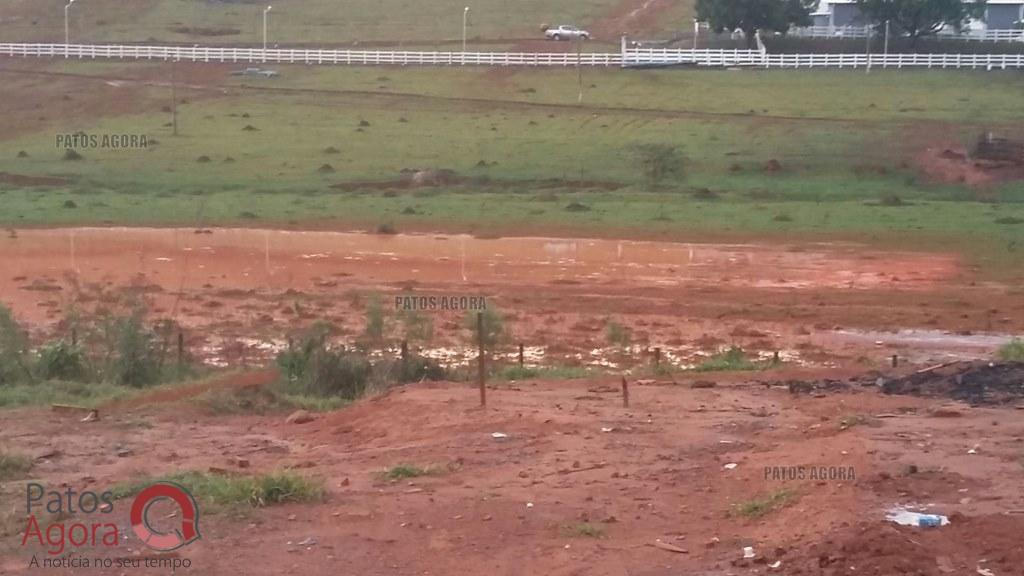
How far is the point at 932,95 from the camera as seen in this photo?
62938mm

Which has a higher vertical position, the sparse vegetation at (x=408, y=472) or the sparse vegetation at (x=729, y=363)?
the sparse vegetation at (x=408, y=472)

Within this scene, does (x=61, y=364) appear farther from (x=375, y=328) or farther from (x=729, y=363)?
(x=729, y=363)

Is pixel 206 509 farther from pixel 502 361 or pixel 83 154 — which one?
pixel 83 154

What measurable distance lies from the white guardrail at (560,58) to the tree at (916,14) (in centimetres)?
530

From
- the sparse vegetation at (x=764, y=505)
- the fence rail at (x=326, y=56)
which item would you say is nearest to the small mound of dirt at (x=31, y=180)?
the fence rail at (x=326, y=56)

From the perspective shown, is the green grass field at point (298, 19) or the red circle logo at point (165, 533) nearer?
the red circle logo at point (165, 533)

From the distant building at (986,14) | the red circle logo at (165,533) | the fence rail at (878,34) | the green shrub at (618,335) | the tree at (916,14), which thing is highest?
the distant building at (986,14)

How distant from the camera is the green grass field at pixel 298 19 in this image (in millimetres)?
89938

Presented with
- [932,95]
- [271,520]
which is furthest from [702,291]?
[932,95]

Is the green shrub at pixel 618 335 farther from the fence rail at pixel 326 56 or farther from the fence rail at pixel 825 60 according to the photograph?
the fence rail at pixel 326 56

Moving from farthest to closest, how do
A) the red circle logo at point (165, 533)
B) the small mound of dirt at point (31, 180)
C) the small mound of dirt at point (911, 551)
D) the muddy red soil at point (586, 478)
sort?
the small mound of dirt at point (31, 180)
the red circle logo at point (165, 533)
the muddy red soil at point (586, 478)
the small mound of dirt at point (911, 551)

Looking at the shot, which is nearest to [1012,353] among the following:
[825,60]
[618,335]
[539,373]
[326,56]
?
[539,373]

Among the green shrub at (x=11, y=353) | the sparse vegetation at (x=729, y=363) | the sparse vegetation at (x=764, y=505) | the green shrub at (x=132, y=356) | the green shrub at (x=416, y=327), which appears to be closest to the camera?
the sparse vegetation at (x=764, y=505)

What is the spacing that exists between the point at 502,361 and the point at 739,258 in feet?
45.8
